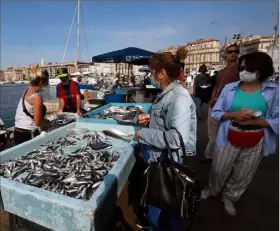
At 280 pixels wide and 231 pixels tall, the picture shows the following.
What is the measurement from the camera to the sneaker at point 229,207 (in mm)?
2672

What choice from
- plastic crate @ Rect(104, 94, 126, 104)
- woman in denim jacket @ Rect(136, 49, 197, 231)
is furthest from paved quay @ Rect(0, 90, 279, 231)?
plastic crate @ Rect(104, 94, 126, 104)

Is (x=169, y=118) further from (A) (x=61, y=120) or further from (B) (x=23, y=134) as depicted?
(A) (x=61, y=120)

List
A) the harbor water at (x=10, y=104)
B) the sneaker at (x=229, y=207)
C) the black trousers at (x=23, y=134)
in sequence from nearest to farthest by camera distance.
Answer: the sneaker at (x=229, y=207)
the black trousers at (x=23, y=134)
the harbor water at (x=10, y=104)

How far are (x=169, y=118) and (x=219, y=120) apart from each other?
122cm

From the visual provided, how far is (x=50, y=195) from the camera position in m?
1.53

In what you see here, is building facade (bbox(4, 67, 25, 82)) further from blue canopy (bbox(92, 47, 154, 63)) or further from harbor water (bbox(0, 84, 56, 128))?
blue canopy (bbox(92, 47, 154, 63))

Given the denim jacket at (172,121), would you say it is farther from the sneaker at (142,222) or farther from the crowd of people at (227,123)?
the sneaker at (142,222)

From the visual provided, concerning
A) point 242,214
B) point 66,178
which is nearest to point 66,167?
point 66,178

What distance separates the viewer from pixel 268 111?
229cm

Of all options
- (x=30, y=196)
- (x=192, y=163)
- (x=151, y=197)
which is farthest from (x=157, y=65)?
(x=192, y=163)

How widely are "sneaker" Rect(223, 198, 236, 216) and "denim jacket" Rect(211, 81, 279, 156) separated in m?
0.92

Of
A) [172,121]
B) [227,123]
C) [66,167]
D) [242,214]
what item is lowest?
[242,214]

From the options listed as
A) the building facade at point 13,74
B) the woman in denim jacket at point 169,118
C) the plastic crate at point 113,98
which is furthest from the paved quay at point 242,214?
the building facade at point 13,74

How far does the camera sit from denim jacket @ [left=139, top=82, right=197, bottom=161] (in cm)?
161
